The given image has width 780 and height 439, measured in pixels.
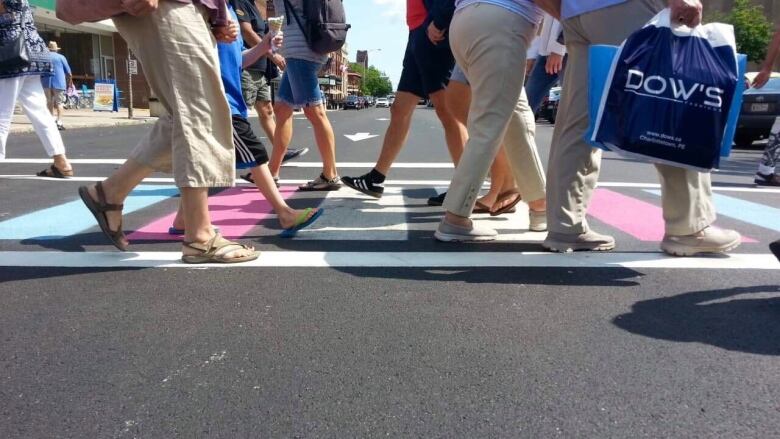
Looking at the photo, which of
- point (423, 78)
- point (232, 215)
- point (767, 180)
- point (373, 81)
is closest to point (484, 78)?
point (423, 78)

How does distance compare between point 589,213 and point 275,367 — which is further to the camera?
point 589,213

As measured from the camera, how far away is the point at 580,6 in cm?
286

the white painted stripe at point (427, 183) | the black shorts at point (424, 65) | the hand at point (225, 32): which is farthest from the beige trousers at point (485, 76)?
the white painted stripe at point (427, 183)

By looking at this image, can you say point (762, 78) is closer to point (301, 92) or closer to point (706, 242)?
point (706, 242)

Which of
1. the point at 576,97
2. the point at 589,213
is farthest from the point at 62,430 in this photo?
the point at 589,213

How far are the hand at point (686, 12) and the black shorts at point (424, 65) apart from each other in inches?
64.2

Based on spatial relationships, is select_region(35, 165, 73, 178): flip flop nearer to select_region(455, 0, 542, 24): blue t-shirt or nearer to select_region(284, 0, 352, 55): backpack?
select_region(284, 0, 352, 55): backpack

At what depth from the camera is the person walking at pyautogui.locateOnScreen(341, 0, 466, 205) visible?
365cm

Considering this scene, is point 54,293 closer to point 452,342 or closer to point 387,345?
point 387,345

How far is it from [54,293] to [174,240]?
963 millimetres

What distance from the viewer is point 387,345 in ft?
6.43

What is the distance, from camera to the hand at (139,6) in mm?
2434

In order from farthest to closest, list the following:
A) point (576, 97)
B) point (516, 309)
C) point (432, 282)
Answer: point (576, 97) < point (432, 282) < point (516, 309)

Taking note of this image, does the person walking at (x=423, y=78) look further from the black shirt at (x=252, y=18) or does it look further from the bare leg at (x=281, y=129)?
the black shirt at (x=252, y=18)
